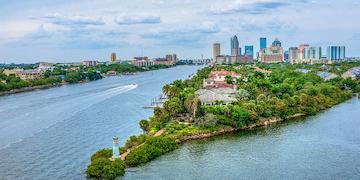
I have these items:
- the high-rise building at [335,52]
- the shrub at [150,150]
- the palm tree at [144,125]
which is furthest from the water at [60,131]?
the high-rise building at [335,52]

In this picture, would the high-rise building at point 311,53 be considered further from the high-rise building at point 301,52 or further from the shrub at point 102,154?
the shrub at point 102,154

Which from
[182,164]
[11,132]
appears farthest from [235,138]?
[11,132]

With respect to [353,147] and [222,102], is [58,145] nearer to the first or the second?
[222,102]

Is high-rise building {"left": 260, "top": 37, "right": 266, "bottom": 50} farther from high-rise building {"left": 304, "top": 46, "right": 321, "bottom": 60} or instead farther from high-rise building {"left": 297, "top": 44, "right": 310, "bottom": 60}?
high-rise building {"left": 304, "top": 46, "right": 321, "bottom": 60}

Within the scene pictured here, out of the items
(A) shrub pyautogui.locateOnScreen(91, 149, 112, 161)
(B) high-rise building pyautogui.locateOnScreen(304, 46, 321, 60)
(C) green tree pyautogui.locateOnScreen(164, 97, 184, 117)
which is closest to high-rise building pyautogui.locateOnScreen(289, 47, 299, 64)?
(B) high-rise building pyautogui.locateOnScreen(304, 46, 321, 60)

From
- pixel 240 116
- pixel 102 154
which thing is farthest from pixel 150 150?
pixel 240 116

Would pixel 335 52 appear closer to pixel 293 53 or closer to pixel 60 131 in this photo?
pixel 293 53
